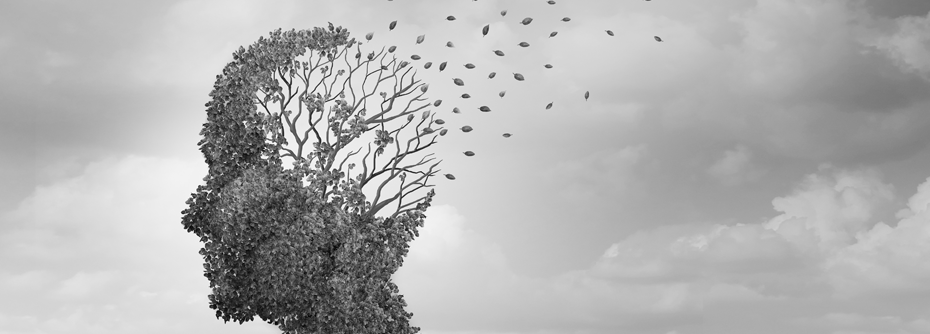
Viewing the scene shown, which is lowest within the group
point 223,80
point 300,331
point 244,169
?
point 300,331

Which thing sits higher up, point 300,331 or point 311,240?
point 311,240

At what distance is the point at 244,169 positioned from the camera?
20.1 m

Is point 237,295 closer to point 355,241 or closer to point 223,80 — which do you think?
point 355,241

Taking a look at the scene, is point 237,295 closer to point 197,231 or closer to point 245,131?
point 197,231

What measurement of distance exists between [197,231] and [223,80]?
312 centimetres

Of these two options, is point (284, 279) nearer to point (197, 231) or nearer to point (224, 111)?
point (197, 231)

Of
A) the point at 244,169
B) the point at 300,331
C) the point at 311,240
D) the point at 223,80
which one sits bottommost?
the point at 300,331

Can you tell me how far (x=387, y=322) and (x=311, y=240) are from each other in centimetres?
246

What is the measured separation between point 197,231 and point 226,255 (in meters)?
0.80

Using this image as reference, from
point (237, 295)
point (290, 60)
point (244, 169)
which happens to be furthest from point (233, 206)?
point (290, 60)

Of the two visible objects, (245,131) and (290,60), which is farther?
(290,60)

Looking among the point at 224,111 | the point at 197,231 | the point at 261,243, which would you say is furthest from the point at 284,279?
the point at 224,111

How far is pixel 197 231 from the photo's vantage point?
2061 centimetres

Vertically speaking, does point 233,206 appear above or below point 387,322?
above
